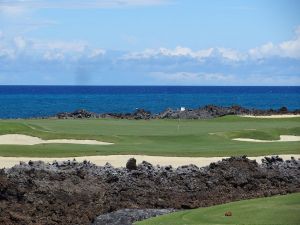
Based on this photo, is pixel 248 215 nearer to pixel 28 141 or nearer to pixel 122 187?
pixel 122 187

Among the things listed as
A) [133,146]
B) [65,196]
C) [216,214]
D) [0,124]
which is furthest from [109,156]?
[216,214]

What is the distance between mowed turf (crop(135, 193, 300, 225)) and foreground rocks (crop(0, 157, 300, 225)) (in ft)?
8.23

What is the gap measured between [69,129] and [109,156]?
905 centimetres

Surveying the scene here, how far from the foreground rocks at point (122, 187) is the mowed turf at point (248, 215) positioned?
8.23ft

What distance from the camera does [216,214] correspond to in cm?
1430

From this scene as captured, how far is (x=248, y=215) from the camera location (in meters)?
13.8

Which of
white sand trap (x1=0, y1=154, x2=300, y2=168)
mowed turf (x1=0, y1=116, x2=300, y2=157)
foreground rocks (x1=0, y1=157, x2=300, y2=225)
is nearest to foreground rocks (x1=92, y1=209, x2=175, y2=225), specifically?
foreground rocks (x1=0, y1=157, x2=300, y2=225)

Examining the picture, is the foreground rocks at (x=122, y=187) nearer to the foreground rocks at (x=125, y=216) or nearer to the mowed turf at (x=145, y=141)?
the foreground rocks at (x=125, y=216)

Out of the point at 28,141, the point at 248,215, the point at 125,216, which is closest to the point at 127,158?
the point at 28,141

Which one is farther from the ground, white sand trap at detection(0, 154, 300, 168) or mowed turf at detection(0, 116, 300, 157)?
mowed turf at detection(0, 116, 300, 157)

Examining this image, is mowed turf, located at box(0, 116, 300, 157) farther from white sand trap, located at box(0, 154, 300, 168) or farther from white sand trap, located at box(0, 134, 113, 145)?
white sand trap, located at box(0, 154, 300, 168)

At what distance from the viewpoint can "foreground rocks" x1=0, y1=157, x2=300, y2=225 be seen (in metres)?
18.1

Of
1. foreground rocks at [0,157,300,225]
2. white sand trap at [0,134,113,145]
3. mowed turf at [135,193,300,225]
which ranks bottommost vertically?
foreground rocks at [0,157,300,225]

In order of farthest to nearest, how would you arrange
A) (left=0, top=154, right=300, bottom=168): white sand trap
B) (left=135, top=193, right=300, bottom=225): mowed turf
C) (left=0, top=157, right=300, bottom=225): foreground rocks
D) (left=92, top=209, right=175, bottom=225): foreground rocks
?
(left=0, top=154, right=300, bottom=168): white sand trap → (left=0, top=157, right=300, bottom=225): foreground rocks → (left=92, top=209, right=175, bottom=225): foreground rocks → (left=135, top=193, right=300, bottom=225): mowed turf
